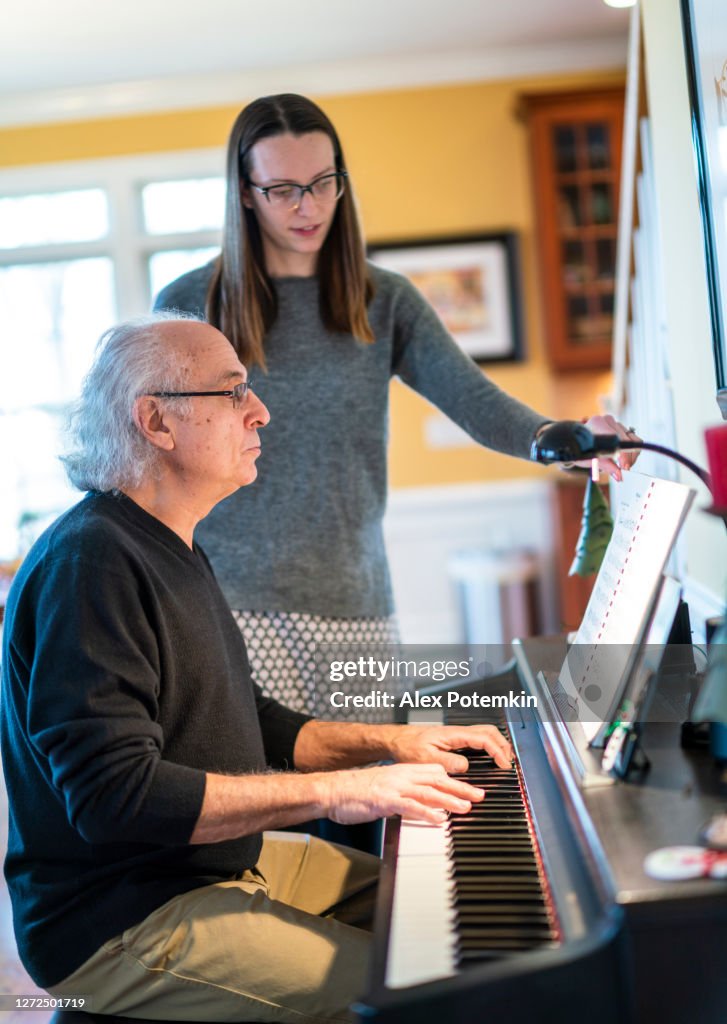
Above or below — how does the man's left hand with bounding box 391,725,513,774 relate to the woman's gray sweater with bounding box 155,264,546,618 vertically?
below

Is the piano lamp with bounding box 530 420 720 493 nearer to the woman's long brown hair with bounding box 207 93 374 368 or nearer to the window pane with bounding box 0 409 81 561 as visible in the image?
the woman's long brown hair with bounding box 207 93 374 368

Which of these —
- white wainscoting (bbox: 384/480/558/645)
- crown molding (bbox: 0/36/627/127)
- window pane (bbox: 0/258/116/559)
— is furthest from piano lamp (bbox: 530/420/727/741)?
window pane (bbox: 0/258/116/559)

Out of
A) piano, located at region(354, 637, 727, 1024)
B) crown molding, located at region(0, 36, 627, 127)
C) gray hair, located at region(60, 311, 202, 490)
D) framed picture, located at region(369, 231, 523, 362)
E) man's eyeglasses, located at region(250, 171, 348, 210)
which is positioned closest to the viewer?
piano, located at region(354, 637, 727, 1024)

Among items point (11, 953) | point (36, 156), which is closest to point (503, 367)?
point (36, 156)

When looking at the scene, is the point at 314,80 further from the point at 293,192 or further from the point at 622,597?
the point at 622,597

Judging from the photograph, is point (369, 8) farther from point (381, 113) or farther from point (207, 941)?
point (207, 941)

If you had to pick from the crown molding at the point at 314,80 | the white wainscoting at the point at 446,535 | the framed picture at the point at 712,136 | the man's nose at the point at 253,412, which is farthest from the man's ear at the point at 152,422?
the crown molding at the point at 314,80

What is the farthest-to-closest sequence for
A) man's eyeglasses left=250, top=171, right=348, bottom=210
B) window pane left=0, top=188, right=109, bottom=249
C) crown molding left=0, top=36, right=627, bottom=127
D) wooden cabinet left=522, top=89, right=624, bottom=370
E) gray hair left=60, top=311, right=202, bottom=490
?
window pane left=0, top=188, right=109, bottom=249 < crown molding left=0, top=36, right=627, bottom=127 < wooden cabinet left=522, top=89, right=624, bottom=370 < man's eyeglasses left=250, top=171, right=348, bottom=210 < gray hair left=60, top=311, right=202, bottom=490

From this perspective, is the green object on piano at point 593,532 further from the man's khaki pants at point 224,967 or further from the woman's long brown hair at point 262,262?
the man's khaki pants at point 224,967

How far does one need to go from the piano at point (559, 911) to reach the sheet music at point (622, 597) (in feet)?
0.28

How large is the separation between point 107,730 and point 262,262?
1108 mm

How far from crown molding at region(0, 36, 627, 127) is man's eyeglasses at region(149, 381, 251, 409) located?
4.58 meters

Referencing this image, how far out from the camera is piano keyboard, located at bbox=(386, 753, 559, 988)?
1003 millimetres

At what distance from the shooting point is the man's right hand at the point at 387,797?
4.36 feet
